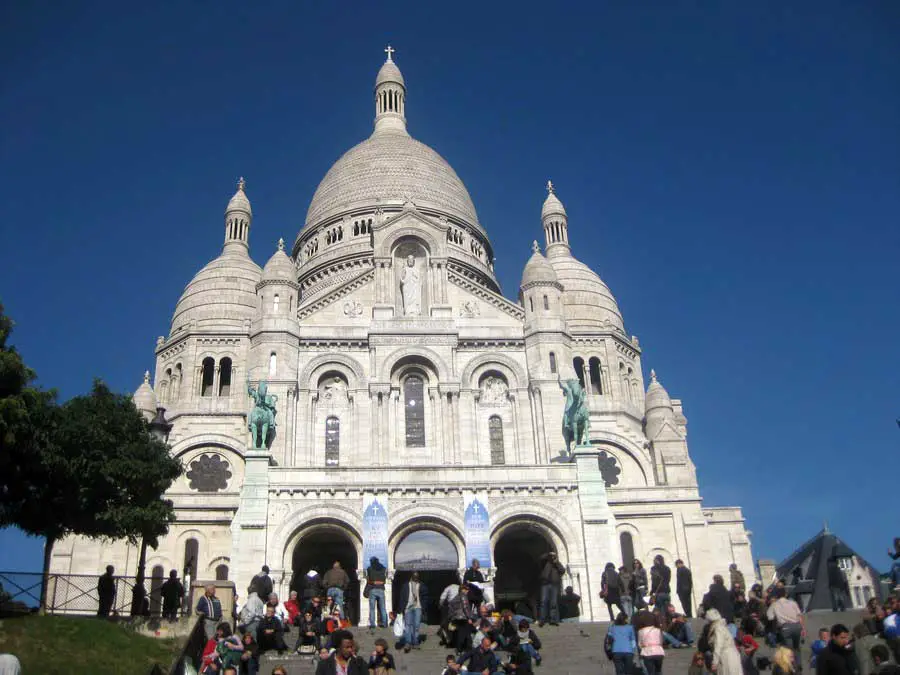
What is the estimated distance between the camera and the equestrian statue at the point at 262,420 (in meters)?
36.7

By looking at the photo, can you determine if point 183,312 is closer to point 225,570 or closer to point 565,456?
point 225,570

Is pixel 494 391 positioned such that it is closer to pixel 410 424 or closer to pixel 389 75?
pixel 410 424

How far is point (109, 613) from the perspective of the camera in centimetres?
2631

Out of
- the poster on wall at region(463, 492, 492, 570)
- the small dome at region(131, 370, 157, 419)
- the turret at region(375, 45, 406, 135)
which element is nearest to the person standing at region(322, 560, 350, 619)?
the poster on wall at region(463, 492, 492, 570)

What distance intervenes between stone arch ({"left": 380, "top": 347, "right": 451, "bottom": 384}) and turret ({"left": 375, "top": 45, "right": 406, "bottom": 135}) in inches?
1418

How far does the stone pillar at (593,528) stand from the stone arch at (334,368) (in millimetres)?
10717

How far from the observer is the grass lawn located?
71.2 ft

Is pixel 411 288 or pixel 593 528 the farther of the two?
pixel 411 288

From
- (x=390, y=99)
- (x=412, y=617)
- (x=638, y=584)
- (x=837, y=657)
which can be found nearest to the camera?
(x=837, y=657)

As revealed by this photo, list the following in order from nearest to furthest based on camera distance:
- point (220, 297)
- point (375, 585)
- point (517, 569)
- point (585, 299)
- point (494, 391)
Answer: point (375, 585) < point (517, 569) < point (494, 391) < point (220, 297) < point (585, 299)

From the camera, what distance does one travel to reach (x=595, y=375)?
5562 cm

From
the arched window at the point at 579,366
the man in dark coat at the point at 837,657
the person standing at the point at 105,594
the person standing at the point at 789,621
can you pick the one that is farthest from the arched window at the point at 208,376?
the man in dark coat at the point at 837,657

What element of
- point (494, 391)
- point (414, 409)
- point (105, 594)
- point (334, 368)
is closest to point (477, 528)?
point (414, 409)

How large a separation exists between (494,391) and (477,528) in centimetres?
937
